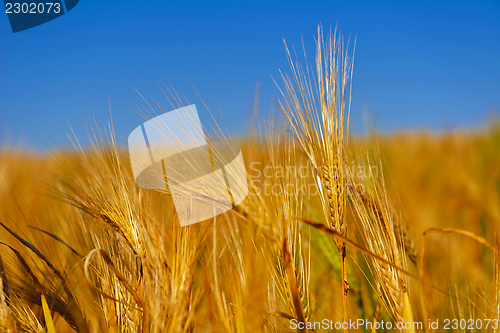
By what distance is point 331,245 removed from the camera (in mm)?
862

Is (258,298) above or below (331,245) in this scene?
above

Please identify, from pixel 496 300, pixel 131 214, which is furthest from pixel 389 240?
pixel 131 214

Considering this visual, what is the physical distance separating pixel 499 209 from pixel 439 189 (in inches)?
25.3

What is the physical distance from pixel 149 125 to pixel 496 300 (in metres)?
0.80

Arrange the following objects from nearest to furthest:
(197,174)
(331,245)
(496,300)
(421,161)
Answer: (197,174) < (496,300) < (331,245) < (421,161)

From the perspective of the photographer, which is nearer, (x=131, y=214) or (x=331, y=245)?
(x=131, y=214)

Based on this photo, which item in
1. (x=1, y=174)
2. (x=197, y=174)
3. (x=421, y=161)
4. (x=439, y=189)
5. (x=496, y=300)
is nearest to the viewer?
(x=197, y=174)

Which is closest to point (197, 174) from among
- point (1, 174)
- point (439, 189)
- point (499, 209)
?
point (1, 174)

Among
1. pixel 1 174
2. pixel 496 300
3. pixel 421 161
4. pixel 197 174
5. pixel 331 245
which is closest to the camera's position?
pixel 197 174

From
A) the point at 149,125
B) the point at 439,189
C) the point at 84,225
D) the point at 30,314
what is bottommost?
the point at 439,189

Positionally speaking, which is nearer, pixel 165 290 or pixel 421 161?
pixel 165 290

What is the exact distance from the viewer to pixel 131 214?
511mm

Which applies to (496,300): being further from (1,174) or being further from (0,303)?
(1,174)

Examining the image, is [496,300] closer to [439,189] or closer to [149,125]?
[149,125]
